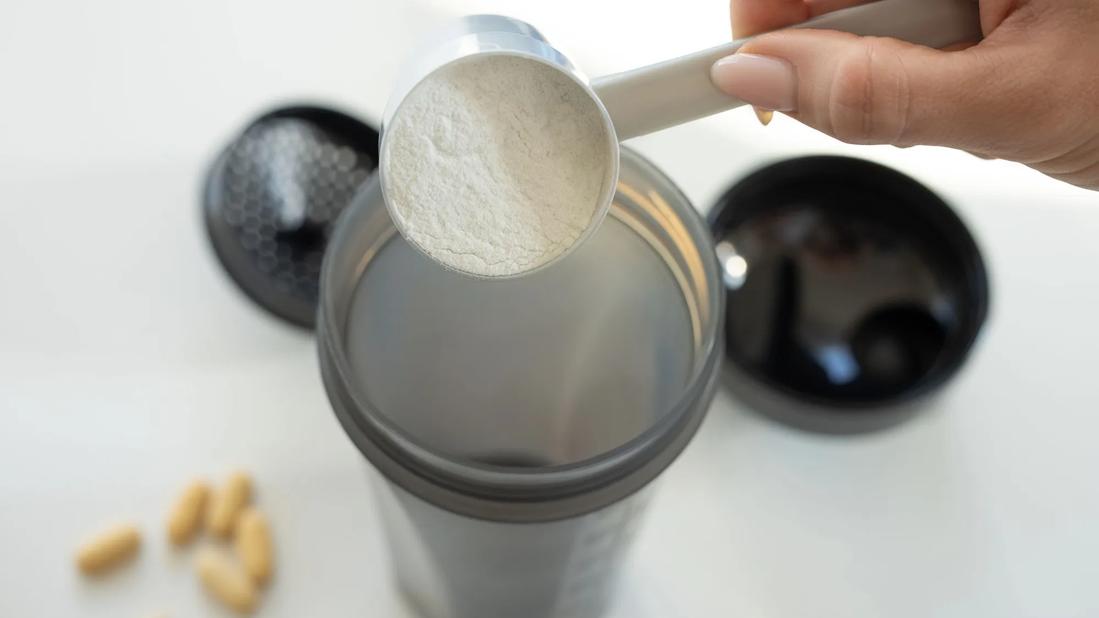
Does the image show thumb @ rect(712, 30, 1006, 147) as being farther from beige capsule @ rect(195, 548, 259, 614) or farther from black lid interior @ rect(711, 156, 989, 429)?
beige capsule @ rect(195, 548, 259, 614)

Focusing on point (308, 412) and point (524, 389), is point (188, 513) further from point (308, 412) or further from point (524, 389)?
point (524, 389)

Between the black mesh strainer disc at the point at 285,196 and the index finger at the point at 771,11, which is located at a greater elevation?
the index finger at the point at 771,11

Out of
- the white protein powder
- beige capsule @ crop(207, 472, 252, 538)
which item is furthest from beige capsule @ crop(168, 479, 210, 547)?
the white protein powder

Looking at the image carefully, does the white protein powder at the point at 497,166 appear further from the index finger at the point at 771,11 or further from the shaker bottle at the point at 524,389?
the index finger at the point at 771,11

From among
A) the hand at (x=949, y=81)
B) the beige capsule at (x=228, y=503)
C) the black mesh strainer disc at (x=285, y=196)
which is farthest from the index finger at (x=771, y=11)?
the beige capsule at (x=228, y=503)

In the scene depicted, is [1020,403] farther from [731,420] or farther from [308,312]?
[308,312]
